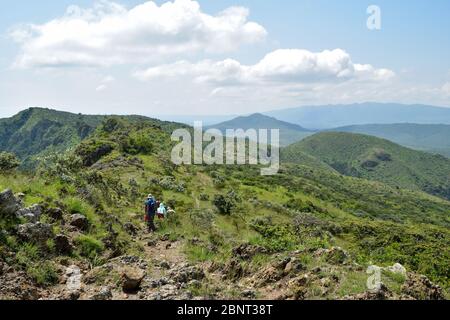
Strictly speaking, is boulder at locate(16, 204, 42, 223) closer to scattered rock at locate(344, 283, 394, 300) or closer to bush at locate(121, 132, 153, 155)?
scattered rock at locate(344, 283, 394, 300)

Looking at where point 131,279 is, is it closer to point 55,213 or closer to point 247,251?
point 247,251

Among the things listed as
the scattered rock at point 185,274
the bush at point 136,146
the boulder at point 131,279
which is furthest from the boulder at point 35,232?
the bush at point 136,146

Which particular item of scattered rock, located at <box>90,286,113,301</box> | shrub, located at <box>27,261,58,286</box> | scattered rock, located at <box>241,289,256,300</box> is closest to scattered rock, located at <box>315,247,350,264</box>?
scattered rock, located at <box>241,289,256,300</box>

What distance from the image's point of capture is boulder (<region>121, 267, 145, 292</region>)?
9.69 m

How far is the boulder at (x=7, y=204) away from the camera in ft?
36.0

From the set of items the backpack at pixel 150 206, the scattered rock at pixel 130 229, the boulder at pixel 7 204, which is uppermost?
the boulder at pixel 7 204

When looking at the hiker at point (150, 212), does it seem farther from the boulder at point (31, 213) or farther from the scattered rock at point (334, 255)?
the scattered rock at point (334, 255)

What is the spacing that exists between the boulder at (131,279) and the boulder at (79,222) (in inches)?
171

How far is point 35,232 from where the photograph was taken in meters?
11.1

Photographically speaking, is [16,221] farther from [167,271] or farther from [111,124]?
[111,124]

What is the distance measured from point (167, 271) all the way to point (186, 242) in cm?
464

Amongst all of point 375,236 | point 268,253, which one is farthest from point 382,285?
point 375,236

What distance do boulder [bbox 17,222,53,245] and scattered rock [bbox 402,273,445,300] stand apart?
30.6 feet

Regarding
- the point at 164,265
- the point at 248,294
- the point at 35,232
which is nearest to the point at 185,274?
the point at 164,265
